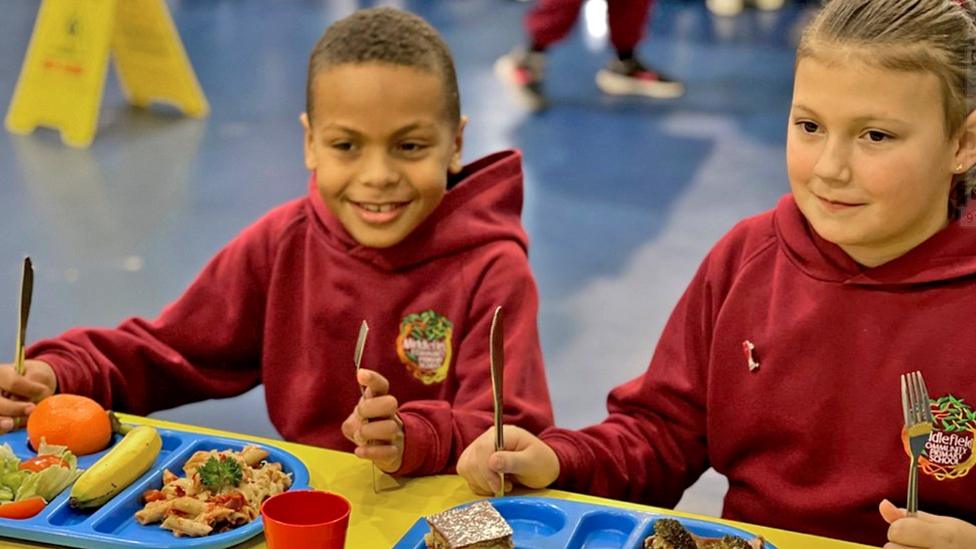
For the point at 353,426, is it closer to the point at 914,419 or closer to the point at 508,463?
the point at 508,463

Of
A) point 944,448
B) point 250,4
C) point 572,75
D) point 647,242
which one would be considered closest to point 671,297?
point 647,242

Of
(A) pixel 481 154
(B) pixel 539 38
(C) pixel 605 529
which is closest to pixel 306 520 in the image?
(C) pixel 605 529

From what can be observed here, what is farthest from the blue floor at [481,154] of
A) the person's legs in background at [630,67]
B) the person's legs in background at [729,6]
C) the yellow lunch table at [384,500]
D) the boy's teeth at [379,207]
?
the yellow lunch table at [384,500]

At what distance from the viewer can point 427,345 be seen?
1997mm

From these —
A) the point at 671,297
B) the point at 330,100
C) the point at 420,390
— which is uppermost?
the point at 330,100

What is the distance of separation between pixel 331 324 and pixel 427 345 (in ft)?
0.53

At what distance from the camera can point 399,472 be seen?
1.62 meters

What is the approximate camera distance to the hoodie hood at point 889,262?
1620 mm

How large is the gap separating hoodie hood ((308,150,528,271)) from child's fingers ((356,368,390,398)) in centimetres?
41

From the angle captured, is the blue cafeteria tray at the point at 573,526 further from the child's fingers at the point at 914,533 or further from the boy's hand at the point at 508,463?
the child's fingers at the point at 914,533

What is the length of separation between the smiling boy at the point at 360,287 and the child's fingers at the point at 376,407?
0.16 metres

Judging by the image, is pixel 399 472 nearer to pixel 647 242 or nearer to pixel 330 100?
pixel 330 100

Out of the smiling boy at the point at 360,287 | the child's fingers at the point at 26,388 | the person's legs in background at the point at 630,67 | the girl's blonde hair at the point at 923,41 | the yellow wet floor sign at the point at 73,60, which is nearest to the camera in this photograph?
the girl's blonde hair at the point at 923,41

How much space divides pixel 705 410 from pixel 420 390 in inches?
17.3
